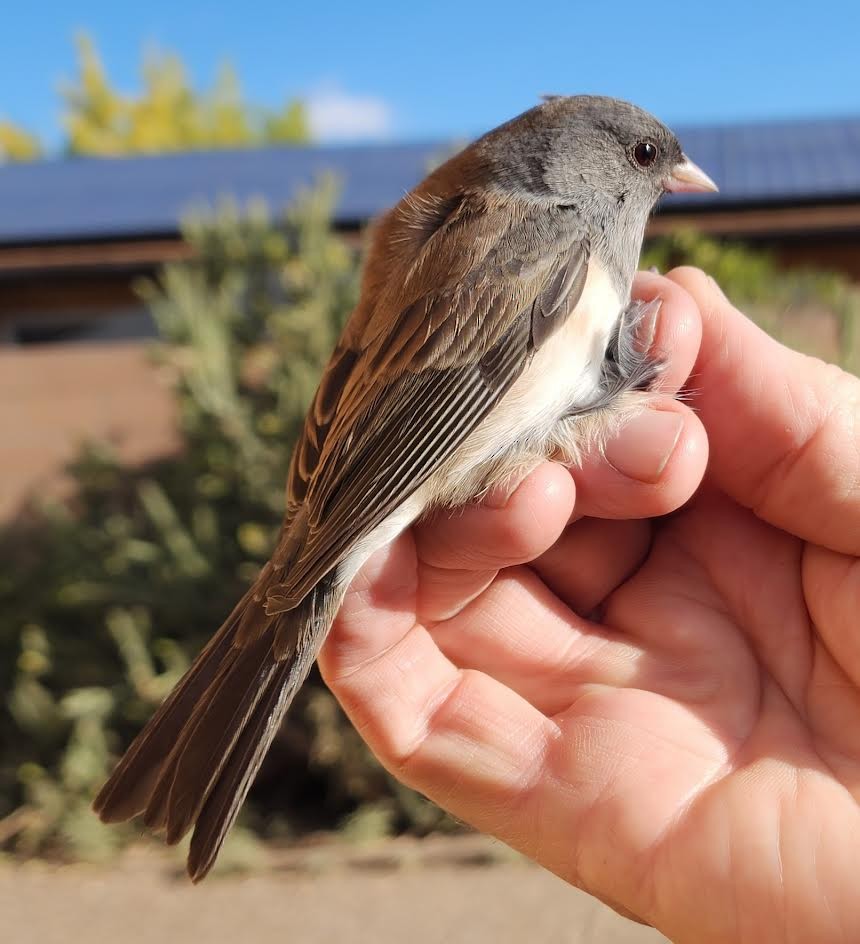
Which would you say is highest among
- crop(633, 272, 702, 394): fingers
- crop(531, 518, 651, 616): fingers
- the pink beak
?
the pink beak

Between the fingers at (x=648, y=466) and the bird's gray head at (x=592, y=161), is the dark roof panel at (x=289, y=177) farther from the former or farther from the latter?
the fingers at (x=648, y=466)

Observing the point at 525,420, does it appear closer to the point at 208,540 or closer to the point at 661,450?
the point at 661,450

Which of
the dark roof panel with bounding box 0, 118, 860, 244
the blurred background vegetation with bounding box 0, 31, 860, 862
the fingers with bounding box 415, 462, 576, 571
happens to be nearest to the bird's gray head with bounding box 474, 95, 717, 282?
the fingers with bounding box 415, 462, 576, 571

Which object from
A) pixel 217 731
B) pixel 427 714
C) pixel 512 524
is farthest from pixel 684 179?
pixel 217 731

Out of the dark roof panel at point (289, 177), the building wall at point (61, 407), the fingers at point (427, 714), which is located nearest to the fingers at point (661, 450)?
the fingers at point (427, 714)

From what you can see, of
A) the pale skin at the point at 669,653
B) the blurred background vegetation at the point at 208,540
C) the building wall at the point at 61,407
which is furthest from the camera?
the building wall at the point at 61,407

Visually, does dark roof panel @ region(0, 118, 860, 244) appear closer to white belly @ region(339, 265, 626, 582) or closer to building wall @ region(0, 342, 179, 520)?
building wall @ region(0, 342, 179, 520)

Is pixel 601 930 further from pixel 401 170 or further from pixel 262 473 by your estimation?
pixel 401 170
